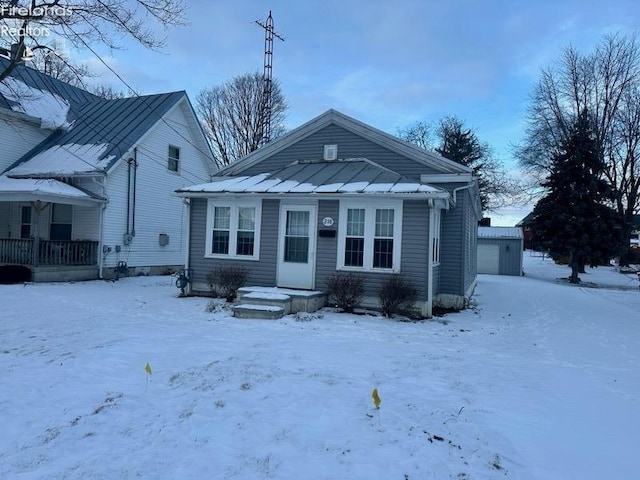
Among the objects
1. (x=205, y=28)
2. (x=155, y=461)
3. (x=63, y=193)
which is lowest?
(x=155, y=461)

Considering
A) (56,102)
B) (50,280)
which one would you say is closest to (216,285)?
(50,280)

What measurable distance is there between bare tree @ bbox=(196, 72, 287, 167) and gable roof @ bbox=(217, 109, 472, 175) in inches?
747

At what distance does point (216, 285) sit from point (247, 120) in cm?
2315

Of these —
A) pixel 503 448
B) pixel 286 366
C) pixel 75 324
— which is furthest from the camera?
pixel 75 324

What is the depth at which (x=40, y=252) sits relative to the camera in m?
14.9

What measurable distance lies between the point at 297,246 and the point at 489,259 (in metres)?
21.7

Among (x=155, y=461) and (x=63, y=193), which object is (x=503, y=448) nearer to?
(x=155, y=461)

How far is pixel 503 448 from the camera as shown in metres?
3.90

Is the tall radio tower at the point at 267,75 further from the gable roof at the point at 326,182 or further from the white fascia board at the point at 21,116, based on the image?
the gable roof at the point at 326,182

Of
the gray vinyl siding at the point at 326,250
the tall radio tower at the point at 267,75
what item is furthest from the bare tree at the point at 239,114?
the gray vinyl siding at the point at 326,250

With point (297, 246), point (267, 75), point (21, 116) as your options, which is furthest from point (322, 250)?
point (267, 75)

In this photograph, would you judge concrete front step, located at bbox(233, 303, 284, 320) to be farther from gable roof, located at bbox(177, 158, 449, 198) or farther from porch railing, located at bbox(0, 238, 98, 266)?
porch railing, located at bbox(0, 238, 98, 266)

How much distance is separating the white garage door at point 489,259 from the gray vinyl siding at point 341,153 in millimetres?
19641

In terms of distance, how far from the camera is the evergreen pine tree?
25.1 m
